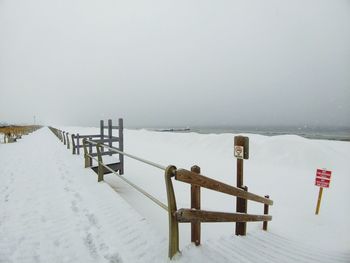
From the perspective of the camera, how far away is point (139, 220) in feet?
12.6

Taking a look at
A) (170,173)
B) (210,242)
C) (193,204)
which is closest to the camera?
(170,173)

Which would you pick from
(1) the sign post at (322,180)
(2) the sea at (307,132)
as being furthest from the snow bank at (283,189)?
(2) the sea at (307,132)

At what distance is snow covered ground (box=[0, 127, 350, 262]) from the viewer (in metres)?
3.02

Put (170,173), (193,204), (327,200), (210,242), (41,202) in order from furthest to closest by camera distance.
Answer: (327,200), (41,202), (210,242), (193,204), (170,173)

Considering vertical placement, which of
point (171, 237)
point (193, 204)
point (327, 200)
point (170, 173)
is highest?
point (170, 173)

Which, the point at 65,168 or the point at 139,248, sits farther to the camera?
the point at 65,168

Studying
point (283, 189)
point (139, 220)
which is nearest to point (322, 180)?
point (283, 189)

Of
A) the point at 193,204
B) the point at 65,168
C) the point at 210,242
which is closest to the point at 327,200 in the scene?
the point at 210,242

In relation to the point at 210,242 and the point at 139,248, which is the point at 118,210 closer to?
the point at 139,248

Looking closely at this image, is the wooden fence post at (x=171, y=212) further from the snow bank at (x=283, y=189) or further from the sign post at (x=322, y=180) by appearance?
the sign post at (x=322, y=180)

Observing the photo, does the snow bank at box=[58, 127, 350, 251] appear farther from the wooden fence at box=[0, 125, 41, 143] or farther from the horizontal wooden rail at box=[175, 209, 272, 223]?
the wooden fence at box=[0, 125, 41, 143]

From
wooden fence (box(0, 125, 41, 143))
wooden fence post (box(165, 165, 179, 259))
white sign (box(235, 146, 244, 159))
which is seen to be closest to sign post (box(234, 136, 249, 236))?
white sign (box(235, 146, 244, 159))

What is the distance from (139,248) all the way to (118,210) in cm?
141

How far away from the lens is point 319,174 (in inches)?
281
